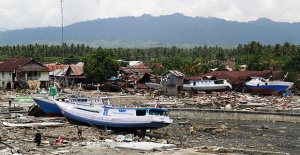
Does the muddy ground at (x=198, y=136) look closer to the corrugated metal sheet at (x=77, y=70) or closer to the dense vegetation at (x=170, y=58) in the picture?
the dense vegetation at (x=170, y=58)

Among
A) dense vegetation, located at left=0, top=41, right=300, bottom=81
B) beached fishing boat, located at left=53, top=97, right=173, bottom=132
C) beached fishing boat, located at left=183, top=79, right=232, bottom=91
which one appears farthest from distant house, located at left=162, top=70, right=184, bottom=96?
beached fishing boat, located at left=53, top=97, right=173, bottom=132

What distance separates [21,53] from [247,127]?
3324 inches

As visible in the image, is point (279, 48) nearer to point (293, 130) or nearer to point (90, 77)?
point (90, 77)

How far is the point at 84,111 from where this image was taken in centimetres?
3325

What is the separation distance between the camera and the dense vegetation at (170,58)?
73750 millimetres

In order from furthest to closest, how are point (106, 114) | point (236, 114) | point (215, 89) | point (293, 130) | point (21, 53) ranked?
point (21, 53), point (215, 89), point (236, 114), point (293, 130), point (106, 114)

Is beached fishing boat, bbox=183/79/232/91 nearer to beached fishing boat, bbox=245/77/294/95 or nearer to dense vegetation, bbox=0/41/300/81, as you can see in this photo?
beached fishing boat, bbox=245/77/294/95

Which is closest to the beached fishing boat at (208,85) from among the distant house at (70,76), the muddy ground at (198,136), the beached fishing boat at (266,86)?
the beached fishing boat at (266,86)

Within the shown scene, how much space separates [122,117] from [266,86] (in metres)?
36.3

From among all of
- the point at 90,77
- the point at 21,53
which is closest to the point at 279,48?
the point at 90,77

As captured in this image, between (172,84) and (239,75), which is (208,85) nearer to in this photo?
(172,84)

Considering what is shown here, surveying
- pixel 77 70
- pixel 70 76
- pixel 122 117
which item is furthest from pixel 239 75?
pixel 122 117

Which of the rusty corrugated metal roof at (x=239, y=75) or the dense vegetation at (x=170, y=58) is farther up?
the dense vegetation at (x=170, y=58)

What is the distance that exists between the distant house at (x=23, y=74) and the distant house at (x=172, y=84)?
19413 millimetres
